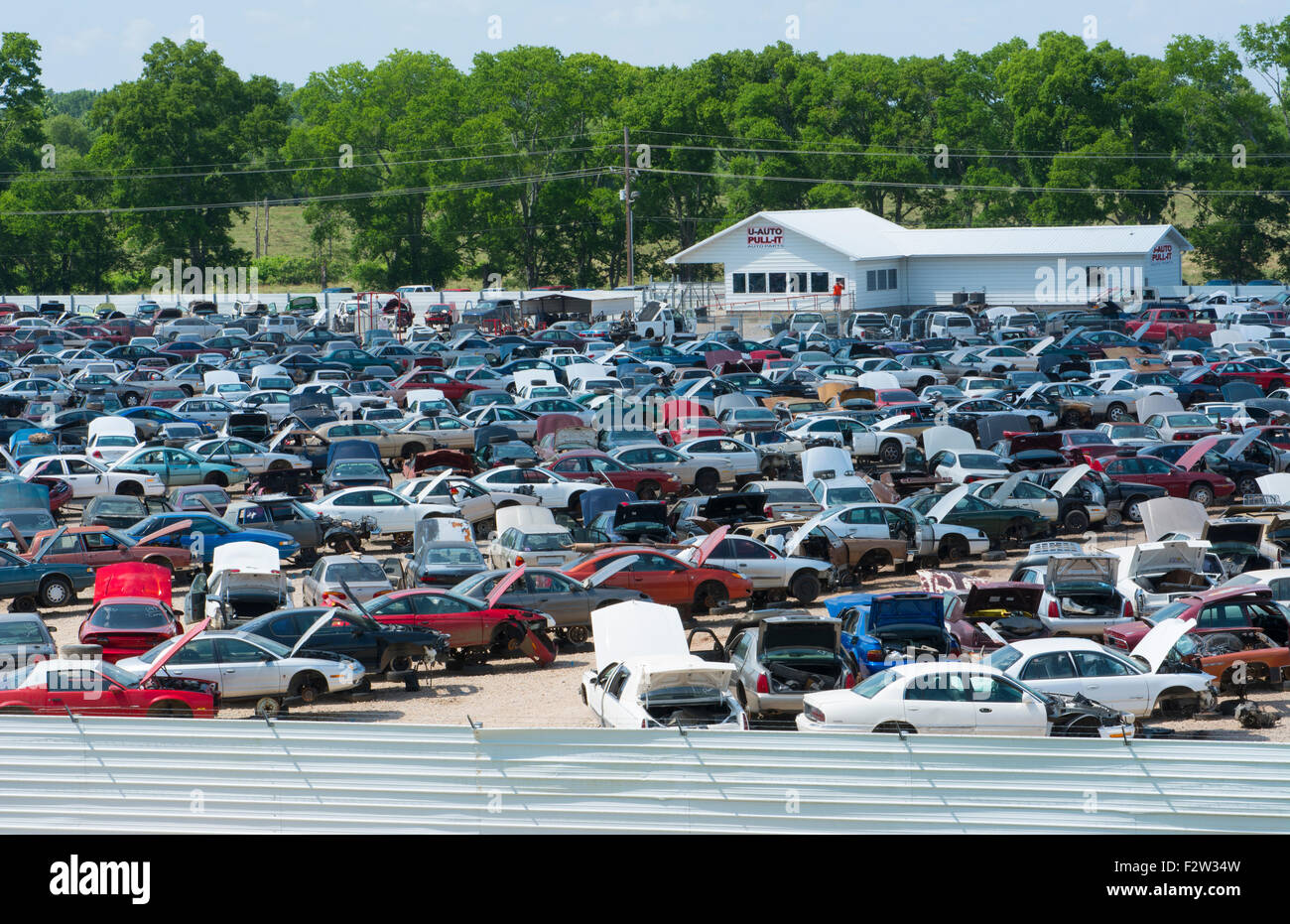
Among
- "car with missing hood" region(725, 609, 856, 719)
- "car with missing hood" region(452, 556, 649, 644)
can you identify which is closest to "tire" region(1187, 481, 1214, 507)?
"car with missing hood" region(452, 556, 649, 644)

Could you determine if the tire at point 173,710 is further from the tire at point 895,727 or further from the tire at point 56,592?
the tire at point 56,592

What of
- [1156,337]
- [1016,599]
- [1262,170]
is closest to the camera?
[1016,599]

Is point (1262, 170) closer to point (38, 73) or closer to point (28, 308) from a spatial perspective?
point (28, 308)

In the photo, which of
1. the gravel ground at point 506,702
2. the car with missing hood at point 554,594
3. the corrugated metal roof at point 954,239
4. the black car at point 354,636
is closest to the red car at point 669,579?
the gravel ground at point 506,702

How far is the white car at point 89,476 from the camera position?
31219 millimetres

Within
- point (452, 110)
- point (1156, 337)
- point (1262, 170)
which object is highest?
point (452, 110)

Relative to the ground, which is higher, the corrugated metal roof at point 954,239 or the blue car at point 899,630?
the corrugated metal roof at point 954,239

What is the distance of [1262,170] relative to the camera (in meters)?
86.9

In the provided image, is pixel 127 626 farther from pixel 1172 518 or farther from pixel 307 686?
pixel 1172 518

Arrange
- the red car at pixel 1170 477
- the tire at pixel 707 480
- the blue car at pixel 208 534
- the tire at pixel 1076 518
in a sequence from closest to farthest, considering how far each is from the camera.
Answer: the blue car at pixel 208 534
the tire at pixel 1076 518
the red car at pixel 1170 477
the tire at pixel 707 480

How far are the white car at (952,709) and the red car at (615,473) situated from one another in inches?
600

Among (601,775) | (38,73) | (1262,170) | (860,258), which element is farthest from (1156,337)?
(38,73)

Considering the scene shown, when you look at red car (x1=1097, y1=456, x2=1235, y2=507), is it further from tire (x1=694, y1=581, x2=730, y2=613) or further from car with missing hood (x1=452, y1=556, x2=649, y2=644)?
car with missing hood (x1=452, y1=556, x2=649, y2=644)

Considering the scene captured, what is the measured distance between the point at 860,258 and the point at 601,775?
198 feet
